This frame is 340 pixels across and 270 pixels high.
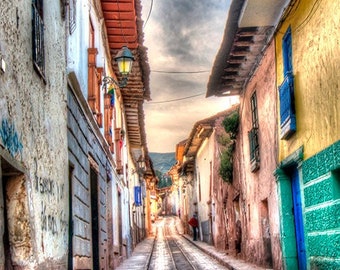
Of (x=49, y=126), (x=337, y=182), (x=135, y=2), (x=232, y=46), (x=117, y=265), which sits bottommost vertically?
(x=117, y=265)

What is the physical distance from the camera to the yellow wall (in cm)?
745

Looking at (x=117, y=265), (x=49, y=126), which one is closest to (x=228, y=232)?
(x=117, y=265)

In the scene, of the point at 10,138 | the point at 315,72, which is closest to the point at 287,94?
the point at 315,72

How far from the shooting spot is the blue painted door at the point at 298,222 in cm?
1044

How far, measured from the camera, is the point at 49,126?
6285 millimetres

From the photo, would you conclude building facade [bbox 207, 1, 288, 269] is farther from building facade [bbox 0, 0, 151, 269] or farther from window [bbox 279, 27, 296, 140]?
building facade [bbox 0, 0, 151, 269]

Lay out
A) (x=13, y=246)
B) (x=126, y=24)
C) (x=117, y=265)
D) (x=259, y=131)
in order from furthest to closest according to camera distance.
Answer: (x=117, y=265) → (x=126, y=24) → (x=259, y=131) → (x=13, y=246)

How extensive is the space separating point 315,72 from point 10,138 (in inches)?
207

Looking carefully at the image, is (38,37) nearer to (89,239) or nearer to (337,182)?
(337,182)

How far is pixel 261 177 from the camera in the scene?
13.2 meters

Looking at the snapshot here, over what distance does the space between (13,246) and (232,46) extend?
26.4ft

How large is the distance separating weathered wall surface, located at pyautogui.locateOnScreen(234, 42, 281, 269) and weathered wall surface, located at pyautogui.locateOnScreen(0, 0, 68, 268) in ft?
18.6

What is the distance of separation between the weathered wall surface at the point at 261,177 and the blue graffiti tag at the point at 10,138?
7.36 metres

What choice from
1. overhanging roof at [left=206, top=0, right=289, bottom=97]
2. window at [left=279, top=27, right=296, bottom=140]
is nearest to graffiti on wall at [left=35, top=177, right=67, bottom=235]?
window at [left=279, top=27, right=296, bottom=140]
